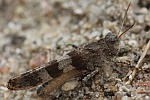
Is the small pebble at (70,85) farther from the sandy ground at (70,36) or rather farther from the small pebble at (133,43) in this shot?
the small pebble at (133,43)

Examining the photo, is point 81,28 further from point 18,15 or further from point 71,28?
point 18,15

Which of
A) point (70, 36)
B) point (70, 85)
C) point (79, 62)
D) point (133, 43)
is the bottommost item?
point (70, 85)

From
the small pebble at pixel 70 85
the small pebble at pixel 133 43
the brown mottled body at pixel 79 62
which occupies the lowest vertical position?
the small pebble at pixel 70 85

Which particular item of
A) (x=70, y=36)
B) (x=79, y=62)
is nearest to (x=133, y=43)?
(x=79, y=62)

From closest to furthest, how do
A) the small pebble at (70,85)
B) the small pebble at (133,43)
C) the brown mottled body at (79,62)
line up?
the brown mottled body at (79,62)
the small pebble at (70,85)
the small pebble at (133,43)

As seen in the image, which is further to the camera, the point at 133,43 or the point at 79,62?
the point at 133,43

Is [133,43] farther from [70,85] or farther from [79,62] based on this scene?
[70,85]

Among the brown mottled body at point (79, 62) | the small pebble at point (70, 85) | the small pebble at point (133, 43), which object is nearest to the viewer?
the brown mottled body at point (79, 62)

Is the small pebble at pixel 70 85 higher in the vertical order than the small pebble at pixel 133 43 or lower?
lower

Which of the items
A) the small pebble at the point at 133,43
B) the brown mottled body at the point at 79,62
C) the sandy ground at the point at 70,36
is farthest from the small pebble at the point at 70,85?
the small pebble at the point at 133,43

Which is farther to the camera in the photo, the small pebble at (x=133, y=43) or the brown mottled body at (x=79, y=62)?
the small pebble at (x=133, y=43)
